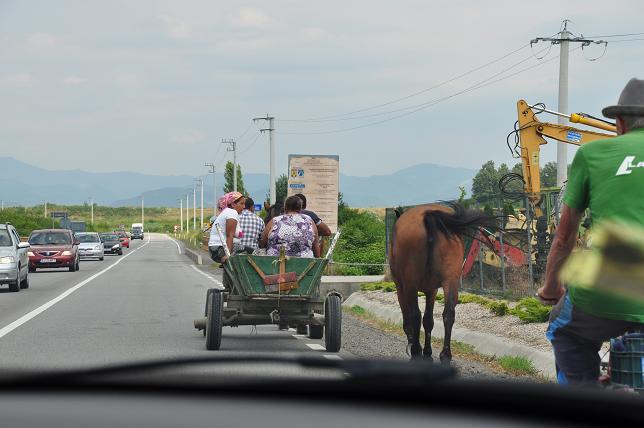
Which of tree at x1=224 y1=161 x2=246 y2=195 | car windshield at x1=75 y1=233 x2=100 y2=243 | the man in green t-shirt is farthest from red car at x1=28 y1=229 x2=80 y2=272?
tree at x1=224 y1=161 x2=246 y2=195

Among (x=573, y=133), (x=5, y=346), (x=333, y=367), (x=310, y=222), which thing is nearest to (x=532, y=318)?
(x=310, y=222)

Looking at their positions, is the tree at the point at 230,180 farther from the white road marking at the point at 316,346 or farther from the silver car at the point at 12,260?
the white road marking at the point at 316,346

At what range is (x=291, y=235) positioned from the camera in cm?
1262

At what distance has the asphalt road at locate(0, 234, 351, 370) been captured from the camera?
12.0 meters

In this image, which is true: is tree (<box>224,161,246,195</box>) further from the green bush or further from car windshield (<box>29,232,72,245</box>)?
the green bush

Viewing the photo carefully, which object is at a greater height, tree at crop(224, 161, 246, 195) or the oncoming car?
tree at crop(224, 161, 246, 195)

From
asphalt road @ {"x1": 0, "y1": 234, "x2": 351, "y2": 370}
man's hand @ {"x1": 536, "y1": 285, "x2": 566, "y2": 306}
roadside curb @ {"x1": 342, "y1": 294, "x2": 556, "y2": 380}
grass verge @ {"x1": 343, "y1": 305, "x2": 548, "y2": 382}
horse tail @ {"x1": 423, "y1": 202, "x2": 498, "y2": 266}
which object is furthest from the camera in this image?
asphalt road @ {"x1": 0, "y1": 234, "x2": 351, "y2": 370}

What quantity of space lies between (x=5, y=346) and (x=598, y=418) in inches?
472

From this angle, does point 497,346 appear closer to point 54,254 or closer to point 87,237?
point 54,254

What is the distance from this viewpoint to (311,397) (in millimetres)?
2213

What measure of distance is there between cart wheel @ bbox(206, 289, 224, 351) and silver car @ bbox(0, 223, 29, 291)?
1456 centimetres

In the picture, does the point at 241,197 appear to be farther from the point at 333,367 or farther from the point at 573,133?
the point at 573,133

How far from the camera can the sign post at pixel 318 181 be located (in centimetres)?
3753

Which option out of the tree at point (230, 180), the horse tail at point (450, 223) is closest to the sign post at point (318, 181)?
the horse tail at point (450, 223)
